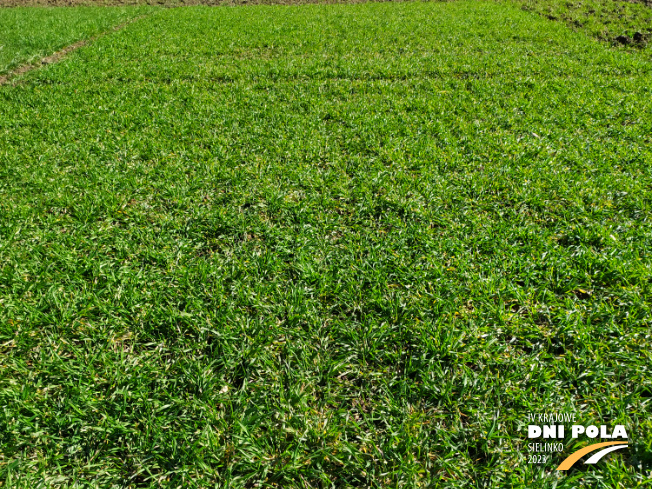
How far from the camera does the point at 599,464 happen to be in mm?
2031

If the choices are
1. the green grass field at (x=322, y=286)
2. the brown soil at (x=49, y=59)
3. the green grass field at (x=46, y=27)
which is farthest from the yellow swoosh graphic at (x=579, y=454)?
the green grass field at (x=46, y=27)

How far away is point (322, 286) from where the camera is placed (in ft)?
10.3

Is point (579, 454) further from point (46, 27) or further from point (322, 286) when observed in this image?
point (46, 27)

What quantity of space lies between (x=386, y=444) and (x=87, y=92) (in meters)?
8.66

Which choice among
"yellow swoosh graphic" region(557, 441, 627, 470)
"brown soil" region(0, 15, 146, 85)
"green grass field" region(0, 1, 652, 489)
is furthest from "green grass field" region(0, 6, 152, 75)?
"yellow swoosh graphic" region(557, 441, 627, 470)

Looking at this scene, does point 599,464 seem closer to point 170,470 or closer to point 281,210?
point 170,470

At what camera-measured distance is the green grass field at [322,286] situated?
84.1 inches

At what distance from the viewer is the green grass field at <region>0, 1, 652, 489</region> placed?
7.01ft

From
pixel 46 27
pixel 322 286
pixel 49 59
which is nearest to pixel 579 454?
pixel 322 286

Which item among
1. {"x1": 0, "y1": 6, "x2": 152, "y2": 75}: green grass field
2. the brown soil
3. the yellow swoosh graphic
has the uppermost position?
{"x1": 0, "y1": 6, "x2": 152, "y2": 75}: green grass field

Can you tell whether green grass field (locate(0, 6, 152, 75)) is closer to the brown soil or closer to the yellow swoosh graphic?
the brown soil

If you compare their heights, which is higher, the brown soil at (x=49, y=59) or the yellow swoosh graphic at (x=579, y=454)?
the brown soil at (x=49, y=59)

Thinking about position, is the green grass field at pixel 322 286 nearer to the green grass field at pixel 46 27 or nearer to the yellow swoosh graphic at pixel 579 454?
the yellow swoosh graphic at pixel 579 454

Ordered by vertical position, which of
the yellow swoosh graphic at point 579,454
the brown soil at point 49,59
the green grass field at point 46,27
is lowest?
the yellow swoosh graphic at point 579,454
